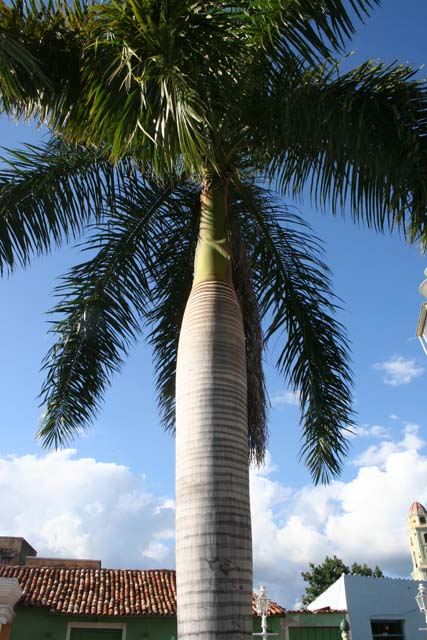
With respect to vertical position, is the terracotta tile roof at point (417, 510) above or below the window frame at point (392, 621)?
above

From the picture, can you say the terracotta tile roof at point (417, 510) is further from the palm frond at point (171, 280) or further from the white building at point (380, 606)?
the palm frond at point (171, 280)

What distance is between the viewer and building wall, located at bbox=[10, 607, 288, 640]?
63.6 feet

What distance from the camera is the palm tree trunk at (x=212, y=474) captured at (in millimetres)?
3783

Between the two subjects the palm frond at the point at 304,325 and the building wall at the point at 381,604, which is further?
the building wall at the point at 381,604

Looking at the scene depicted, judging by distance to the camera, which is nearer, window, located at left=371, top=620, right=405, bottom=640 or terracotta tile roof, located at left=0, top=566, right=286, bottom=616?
terracotta tile roof, located at left=0, top=566, right=286, bottom=616

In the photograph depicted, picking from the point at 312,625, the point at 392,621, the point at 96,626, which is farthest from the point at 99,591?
the point at 392,621

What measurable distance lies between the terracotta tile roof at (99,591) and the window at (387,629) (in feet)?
14.3

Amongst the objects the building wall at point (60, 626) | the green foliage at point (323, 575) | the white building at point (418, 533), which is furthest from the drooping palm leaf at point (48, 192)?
the white building at point (418, 533)

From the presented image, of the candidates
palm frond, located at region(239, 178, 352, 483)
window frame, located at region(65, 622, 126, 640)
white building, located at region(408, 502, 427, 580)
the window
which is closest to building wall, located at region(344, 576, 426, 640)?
the window

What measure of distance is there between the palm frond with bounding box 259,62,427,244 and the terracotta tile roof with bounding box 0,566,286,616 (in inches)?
695

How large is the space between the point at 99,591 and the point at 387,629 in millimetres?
11300

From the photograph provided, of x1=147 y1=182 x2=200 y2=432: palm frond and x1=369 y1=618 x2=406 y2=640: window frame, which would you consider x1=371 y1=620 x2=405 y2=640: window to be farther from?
x1=147 y1=182 x2=200 y2=432: palm frond

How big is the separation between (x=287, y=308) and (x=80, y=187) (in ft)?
9.57

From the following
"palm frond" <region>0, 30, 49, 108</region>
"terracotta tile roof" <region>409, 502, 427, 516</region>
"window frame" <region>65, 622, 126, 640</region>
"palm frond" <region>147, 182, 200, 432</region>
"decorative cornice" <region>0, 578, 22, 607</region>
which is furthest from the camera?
"terracotta tile roof" <region>409, 502, 427, 516</region>
